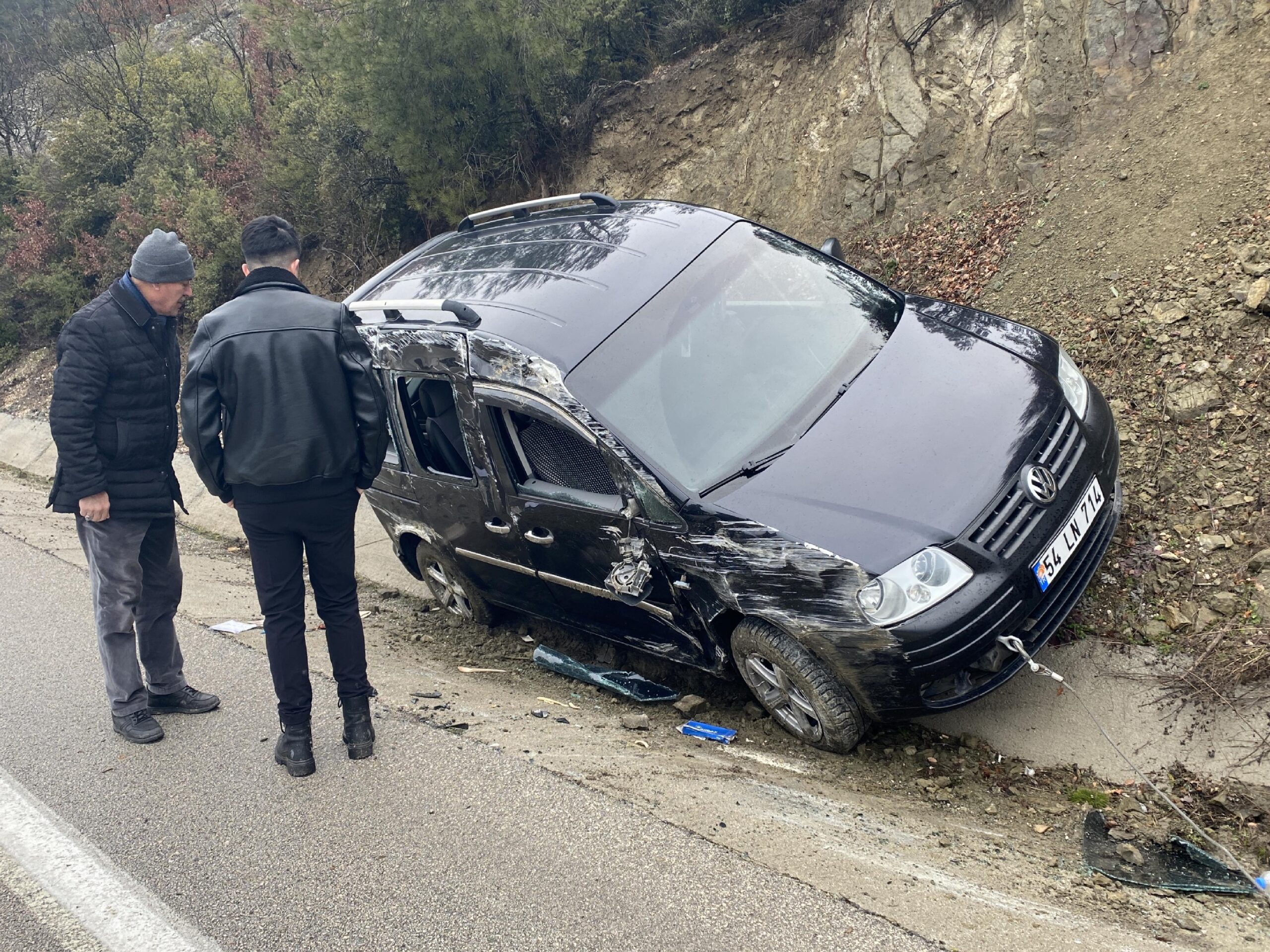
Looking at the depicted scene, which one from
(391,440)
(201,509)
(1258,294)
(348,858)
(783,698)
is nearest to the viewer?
(348,858)

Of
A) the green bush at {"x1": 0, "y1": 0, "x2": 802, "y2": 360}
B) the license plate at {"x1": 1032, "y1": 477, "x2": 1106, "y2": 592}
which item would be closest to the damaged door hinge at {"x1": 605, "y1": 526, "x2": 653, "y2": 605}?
the license plate at {"x1": 1032, "y1": 477, "x2": 1106, "y2": 592}

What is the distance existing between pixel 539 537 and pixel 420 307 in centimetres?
135

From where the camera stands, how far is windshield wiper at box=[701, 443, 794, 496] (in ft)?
12.5

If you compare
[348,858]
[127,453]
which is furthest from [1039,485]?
[127,453]

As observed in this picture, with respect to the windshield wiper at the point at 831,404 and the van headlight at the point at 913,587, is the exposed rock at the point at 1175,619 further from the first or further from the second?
the windshield wiper at the point at 831,404

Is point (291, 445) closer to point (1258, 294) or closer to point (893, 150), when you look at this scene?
point (1258, 294)

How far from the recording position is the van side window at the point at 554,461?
161 inches

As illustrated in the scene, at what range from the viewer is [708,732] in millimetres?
4223

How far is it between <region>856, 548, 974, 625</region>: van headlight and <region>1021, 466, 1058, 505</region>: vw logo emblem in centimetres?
44

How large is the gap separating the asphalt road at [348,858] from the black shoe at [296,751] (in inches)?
1.8

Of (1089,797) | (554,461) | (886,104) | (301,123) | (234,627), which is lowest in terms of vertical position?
(234,627)

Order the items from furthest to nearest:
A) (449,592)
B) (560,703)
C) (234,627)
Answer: (449,592), (234,627), (560,703)

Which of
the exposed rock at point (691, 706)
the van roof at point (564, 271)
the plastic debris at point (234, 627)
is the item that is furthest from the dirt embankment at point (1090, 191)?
the plastic debris at point (234, 627)

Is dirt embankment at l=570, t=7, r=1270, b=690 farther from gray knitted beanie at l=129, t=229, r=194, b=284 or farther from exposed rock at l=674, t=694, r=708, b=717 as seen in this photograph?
gray knitted beanie at l=129, t=229, r=194, b=284
